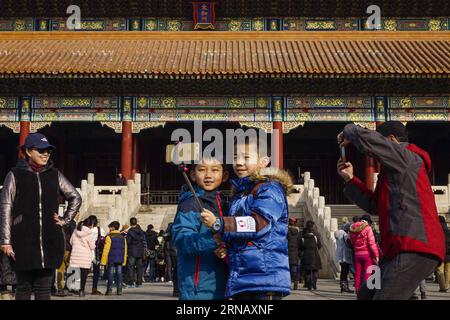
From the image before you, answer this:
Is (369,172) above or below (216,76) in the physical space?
below

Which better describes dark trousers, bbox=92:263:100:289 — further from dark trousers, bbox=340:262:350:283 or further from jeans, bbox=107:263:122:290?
dark trousers, bbox=340:262:350:283

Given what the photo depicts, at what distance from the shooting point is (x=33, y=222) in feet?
15.5

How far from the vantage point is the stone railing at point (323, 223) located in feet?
40.7

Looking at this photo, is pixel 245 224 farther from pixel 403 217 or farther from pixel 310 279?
pixel 310 279

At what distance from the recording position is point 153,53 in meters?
19.0

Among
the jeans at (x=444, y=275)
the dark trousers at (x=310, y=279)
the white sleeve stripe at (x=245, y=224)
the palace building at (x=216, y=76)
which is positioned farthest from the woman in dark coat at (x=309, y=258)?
the palace building at (x=216, y=76)

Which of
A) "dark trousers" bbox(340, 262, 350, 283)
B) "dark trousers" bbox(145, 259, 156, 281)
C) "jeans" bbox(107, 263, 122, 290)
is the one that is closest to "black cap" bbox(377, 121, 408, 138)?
"dark trousers" bbox(340, 262, 350, 283)

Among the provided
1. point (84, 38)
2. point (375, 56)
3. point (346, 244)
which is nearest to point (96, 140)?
point (84, 38)

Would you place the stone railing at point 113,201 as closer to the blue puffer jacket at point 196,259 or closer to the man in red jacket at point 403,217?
the blue puffer jacket at point 196,259

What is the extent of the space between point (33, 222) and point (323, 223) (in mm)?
9423

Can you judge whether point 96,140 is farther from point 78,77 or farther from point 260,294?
point 260,294

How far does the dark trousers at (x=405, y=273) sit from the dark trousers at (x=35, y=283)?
98.9 inches

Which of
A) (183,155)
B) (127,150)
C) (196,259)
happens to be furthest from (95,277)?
(127,150)

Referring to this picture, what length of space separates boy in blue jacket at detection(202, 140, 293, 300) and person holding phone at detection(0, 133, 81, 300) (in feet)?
5.84
